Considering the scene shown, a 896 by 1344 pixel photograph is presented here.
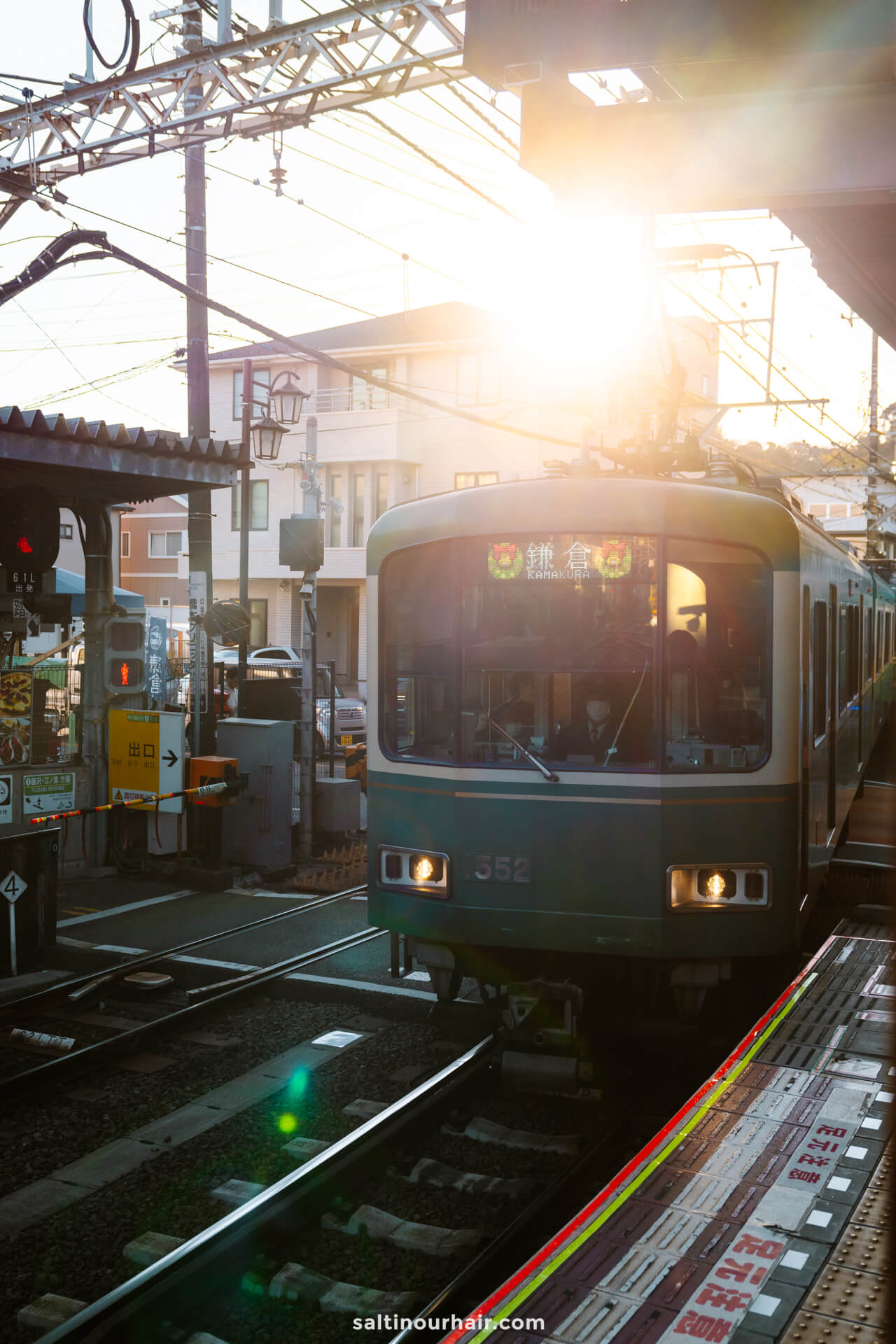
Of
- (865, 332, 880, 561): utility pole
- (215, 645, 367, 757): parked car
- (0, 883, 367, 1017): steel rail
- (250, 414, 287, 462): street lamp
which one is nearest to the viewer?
(0, 883, 367, 1017): steel rail

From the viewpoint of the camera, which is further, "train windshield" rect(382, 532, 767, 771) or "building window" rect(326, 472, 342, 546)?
"building window" rect(326, 472, 342, 546)

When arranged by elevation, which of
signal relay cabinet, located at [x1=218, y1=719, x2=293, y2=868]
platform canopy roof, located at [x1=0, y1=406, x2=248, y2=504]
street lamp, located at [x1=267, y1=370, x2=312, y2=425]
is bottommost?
signal relay cabinet, located at [x1=218, y1=719, x2=293, y2=868]

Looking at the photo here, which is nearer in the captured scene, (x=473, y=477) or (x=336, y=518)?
(x=473, y=477)

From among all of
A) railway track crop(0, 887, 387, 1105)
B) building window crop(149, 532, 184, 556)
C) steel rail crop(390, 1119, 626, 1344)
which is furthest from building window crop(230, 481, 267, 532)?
steel rail crop(390, 1119, 626, 1344)

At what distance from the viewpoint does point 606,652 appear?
5602 millimetres

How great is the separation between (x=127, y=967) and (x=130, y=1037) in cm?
129

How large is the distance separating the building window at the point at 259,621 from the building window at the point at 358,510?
4.07m

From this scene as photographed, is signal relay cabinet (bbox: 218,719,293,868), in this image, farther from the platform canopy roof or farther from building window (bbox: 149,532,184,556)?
building window (bbox: 149,532,184,556)

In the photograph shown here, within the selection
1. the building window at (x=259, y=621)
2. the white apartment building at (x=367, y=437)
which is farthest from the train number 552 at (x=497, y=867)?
the building window at (x=259, y=621)

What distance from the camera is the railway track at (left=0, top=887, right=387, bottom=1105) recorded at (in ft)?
20.8

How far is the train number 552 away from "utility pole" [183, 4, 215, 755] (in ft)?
22.1

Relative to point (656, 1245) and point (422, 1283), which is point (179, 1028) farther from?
point (656, 1245)

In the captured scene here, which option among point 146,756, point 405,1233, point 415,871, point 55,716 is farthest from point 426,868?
point 55,716

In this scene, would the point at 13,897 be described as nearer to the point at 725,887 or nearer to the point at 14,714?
the point at 14,714
